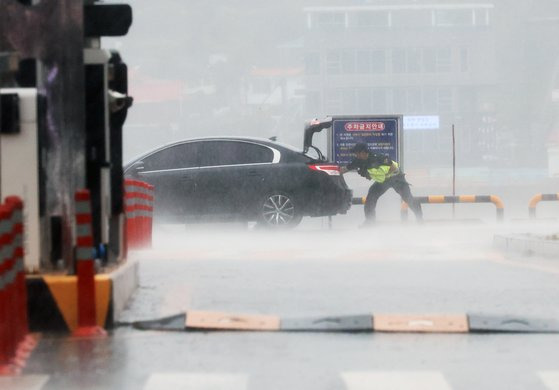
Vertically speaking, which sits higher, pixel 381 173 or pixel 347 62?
pixel 347 62

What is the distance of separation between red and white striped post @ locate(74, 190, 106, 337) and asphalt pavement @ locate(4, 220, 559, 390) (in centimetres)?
16

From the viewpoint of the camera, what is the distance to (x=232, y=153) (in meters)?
23.3

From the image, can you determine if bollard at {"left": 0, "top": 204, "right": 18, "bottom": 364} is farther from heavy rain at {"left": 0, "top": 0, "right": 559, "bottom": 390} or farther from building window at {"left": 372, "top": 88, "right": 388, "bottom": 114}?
building window at {"left": 372, "top": 88, "right": 388, "bottom": 114}

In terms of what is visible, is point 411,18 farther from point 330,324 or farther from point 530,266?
point 330,324

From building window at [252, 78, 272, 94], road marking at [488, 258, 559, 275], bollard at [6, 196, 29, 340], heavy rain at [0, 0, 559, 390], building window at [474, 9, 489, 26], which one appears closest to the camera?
heavy rain at [0, 0, 559, 390]

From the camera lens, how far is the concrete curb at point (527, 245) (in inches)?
588

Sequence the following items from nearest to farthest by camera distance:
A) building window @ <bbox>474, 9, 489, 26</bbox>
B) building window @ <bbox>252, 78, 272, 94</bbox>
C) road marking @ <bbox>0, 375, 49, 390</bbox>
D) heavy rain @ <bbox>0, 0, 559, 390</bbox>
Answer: road marking @ <bbox>0, 375, 49, 390</bbox> → heavy rain @ <bbox>0, 0, 559, 390</bbox> → building window @ <bbox>474, 9, 489, 26</bbox> → building window @ <bbox>252, 78, 272, 94</bbox>

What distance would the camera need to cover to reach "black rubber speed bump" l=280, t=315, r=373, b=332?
8.41m

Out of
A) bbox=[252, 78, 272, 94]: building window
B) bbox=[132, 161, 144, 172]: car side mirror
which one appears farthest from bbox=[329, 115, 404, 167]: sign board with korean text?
bbox=[252, 78, 272, 94]: building window

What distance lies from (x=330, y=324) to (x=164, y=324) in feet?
3.51

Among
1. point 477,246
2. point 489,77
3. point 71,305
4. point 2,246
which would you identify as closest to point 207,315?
point 71,305

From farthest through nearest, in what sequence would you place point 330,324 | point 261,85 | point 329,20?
point 261,85
point 329,20
point 330,324

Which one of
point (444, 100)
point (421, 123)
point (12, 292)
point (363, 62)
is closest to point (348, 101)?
point (363, 62)

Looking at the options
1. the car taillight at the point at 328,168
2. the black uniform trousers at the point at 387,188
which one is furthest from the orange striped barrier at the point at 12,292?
the black uniform trousers at the point at 387,188
